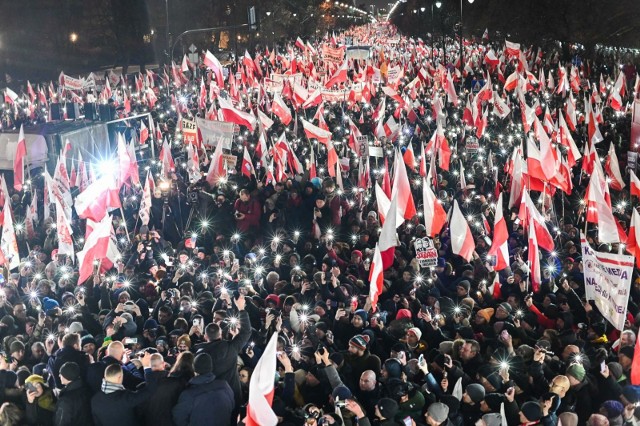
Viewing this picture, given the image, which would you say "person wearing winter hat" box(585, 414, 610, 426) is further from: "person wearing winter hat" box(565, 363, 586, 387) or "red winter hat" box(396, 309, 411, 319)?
"red winter hat" box(396, 309, 411, 319)

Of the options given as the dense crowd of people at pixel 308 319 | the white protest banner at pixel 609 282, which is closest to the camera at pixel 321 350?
the dense crowd of people at pixel 308 319

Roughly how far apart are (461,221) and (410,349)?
11.3 feet

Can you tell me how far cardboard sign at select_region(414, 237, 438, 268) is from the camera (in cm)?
1035

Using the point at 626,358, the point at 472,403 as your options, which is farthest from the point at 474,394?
the point at 626,358

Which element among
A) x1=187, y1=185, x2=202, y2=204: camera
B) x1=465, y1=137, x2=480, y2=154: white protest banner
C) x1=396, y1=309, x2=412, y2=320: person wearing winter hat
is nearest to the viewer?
x1=396, y1=309, x2=412, y2=320: person wearing winter hat

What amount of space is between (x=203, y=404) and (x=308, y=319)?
269 centimetres

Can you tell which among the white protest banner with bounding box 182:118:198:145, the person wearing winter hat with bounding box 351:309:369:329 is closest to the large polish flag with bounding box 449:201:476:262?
the person wearing winter hat with bounding box 351:309:369:329

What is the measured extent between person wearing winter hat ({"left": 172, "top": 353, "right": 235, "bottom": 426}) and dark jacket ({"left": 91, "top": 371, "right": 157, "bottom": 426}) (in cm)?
34

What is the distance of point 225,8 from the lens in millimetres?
79062

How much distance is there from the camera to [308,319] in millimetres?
8672

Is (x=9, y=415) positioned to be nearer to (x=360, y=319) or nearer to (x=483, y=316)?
(x=360, y=319)

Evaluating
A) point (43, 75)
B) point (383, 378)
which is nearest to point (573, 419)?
point (383, 378)

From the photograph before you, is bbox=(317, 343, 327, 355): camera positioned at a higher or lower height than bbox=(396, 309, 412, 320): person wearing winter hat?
higher

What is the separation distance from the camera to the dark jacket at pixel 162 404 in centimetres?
625
